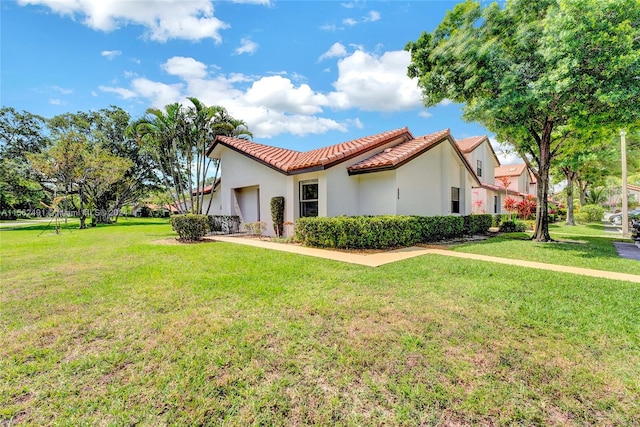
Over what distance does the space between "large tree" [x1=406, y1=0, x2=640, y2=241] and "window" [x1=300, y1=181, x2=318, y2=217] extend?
7116 mm

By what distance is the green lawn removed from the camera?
236 cm

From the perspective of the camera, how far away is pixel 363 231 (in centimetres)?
962

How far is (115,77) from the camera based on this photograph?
14.4m

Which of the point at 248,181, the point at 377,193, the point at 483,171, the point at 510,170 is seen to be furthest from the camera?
the point at 510,170

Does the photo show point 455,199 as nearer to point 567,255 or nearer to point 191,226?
point 567,255

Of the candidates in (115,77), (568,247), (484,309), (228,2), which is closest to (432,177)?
(568,247)

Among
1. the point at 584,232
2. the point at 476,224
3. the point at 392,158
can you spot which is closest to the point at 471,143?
the point at 584,232

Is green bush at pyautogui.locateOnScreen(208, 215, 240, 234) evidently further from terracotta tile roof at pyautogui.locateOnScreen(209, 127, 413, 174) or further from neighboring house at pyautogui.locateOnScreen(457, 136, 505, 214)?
neighboring house at pyautogui.locateOnScreen(457, 136, 505, 214)

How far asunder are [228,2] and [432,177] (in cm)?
1222

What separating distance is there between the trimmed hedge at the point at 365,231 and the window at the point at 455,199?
4857 millimetres

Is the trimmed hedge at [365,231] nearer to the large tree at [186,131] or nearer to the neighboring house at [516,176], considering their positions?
the large tree at [186,131]

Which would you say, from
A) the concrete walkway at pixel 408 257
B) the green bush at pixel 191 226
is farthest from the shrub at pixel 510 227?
the green bush at pixel 191 226

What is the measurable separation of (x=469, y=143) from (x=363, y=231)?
2422cm

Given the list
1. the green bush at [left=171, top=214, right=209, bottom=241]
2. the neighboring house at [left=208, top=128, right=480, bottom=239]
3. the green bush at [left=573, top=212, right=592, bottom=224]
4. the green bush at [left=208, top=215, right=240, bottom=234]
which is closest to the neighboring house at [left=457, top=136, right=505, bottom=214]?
the green bush at [left=573, top=212, right=592, bottom=224]
